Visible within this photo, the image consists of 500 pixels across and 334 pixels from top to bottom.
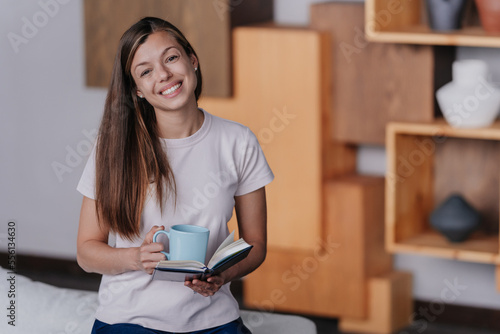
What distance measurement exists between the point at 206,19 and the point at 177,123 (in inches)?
53.2

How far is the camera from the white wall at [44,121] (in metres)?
3.50

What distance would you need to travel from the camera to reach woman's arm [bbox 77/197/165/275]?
4.93ft

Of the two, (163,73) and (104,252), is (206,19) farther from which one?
(104,252)

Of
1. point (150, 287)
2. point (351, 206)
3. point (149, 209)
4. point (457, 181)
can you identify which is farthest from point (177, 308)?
point (457, 181)

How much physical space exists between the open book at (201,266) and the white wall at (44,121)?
82.3 inches

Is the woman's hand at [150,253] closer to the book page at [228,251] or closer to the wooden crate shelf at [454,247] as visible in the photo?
the book page at [228,251]

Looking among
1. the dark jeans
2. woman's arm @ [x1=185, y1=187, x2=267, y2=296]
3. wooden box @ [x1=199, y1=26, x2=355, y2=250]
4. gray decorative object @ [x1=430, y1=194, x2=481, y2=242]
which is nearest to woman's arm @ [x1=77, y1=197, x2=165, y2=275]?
the dark jeans

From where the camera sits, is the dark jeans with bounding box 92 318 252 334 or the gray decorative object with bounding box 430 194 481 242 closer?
the dark jeans with bounding box 92 318 252 334

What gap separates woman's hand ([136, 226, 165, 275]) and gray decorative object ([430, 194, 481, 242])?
1.50 m

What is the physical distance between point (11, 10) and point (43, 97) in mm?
393

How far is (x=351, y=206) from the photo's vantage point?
2939 mm

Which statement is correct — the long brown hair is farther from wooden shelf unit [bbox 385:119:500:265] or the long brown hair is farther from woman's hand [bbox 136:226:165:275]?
wooden shelf unit [bbox 385:119:500:265]

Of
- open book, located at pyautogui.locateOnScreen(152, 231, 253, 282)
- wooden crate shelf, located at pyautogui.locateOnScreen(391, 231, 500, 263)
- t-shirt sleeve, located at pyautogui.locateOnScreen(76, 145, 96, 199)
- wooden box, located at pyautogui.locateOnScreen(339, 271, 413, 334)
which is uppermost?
t-shirt sleeve, located at pyautogui.locateOnScreen(76, 145, 96, 199)

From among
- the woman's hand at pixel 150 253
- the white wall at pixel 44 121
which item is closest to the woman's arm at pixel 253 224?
Result: the woman's hand at pixel 150 253
